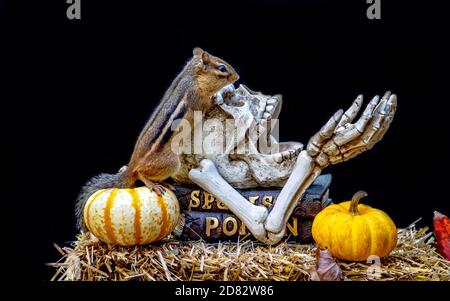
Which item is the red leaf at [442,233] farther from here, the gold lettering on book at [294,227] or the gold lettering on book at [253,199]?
the gold lettering on book at [253,199]

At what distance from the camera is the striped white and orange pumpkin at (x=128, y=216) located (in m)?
4.70

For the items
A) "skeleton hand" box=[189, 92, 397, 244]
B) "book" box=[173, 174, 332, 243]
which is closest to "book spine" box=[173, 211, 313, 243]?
"book" box=[173, 174, 332, 243]

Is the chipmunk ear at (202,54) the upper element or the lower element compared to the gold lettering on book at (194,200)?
upper

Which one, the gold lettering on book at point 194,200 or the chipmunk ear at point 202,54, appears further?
the gold lettering on book at point 194,200

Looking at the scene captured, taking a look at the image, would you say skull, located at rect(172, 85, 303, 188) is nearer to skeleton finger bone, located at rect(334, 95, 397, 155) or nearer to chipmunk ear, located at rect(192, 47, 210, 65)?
chipmunk ear, located at rect(192, 47, 210, 65)

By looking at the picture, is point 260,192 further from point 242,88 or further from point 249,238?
point 242,88

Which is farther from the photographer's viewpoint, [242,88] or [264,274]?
[242,88]

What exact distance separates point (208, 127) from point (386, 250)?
1639 mm

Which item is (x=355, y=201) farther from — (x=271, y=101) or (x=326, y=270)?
(x=271, y=101)

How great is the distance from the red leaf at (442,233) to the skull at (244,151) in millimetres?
1159

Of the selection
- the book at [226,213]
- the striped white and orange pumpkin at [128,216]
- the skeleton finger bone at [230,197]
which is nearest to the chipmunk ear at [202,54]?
the skeleton finger bone at [230,197]

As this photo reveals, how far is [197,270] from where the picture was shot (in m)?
4.60

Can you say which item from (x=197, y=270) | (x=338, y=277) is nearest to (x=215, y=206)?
(x=197, y=270)

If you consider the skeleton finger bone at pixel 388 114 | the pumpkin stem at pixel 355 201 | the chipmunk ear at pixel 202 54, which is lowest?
the pumpkin stem at pixel 355 201
